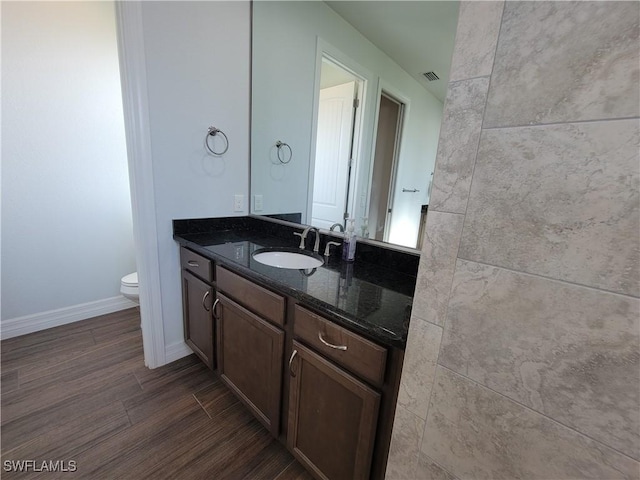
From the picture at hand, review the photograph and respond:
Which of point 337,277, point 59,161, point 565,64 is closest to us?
point 565,64

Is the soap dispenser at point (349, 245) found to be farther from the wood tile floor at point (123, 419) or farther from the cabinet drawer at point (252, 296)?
the wood tile floor at point (123, 419)

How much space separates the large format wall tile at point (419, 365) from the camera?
2.16 ft

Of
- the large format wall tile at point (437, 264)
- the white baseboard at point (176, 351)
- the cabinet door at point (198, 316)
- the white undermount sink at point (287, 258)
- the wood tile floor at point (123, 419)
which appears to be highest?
the large format wall tile at point (437, 264)

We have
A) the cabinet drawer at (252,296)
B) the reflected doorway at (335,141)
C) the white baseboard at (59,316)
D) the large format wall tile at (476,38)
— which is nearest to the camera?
the large format wall tile at (476,38)

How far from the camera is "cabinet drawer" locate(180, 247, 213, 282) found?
145 centimetres

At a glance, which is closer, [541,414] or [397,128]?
[541,414]

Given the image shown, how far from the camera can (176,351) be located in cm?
183

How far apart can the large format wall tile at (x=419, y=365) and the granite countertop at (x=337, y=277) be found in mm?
39

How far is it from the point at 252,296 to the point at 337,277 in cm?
38

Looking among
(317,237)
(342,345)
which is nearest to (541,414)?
(342,345)

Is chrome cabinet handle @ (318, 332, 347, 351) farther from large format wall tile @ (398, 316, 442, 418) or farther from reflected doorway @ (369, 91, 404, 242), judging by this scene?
reflected doorway @ (369, 91, 404, 242)

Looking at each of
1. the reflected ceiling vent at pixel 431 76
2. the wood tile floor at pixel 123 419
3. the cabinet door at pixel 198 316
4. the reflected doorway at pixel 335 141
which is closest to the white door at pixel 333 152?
the reflected doorway at pixel 335 141

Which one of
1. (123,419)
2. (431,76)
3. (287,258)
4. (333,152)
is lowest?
(123,419)

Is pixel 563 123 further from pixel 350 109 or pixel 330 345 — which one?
pixel 350 109
